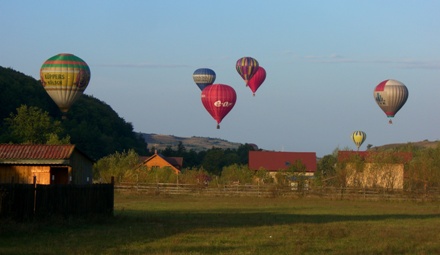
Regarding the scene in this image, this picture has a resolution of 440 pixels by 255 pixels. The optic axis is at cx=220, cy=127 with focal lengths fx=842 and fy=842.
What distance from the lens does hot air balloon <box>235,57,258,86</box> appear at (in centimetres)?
9700

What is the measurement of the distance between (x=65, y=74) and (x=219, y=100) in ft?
81.8

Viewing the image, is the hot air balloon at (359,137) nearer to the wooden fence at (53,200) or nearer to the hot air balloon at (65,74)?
the hot air balloon at (65,74)

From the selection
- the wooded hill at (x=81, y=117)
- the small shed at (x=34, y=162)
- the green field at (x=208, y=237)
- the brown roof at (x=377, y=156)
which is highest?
the wooded hill at (x=81, y=117)

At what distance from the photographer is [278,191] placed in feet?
225

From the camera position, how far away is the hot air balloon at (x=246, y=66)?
318 feet

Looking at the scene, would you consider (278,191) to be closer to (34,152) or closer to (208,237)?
(34,152)

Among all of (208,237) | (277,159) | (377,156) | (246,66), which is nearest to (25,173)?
(208,237)

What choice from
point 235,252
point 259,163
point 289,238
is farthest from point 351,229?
point 259,163

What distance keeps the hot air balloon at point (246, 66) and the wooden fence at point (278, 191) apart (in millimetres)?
26449

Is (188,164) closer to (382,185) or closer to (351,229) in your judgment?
(382,185)

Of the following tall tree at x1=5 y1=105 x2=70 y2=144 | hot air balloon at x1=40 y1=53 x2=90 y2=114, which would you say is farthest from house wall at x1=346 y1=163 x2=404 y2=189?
hot air balloon at x1=40 y1=53 x2=90 y2=114

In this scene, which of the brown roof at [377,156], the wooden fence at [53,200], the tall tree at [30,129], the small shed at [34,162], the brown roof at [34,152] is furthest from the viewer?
the brown roof at [377,156]

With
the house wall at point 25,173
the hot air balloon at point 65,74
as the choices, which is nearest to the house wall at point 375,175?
the hot air balloon at point 65,74

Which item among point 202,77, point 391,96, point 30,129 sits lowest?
point 30,129
